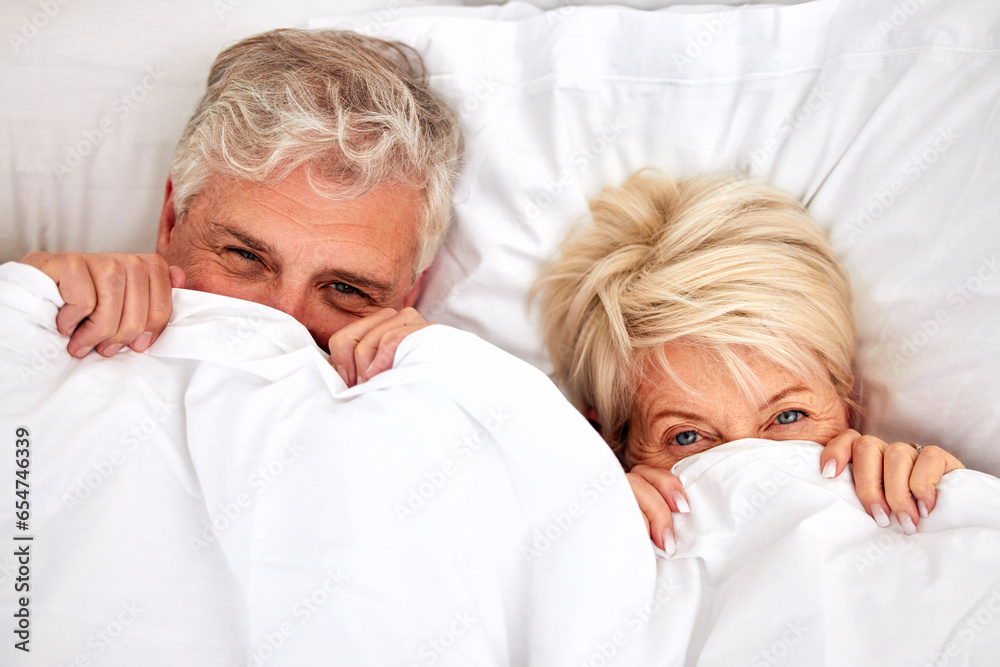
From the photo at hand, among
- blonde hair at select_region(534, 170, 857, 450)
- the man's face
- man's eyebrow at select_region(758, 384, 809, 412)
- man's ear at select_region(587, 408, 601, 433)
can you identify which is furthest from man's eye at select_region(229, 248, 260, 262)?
man's eyebrow at select_region(758, 384, 809, 412)

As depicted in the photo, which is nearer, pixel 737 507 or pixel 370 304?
pixel 737 507

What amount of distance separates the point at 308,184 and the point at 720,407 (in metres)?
0.89

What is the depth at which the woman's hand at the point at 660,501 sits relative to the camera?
1110 mm

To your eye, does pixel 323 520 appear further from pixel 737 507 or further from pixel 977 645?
→ pixel 977 645

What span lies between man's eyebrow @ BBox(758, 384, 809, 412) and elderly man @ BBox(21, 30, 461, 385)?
0.64 metres

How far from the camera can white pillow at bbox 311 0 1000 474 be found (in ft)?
4.27

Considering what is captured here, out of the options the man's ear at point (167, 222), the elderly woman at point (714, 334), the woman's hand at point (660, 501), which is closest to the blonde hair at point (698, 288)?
the elderly woman at point (714, 334)

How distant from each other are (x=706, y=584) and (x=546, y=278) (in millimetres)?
A: 778

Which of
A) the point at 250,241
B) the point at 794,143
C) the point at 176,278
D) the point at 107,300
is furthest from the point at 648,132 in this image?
the point at 107,300

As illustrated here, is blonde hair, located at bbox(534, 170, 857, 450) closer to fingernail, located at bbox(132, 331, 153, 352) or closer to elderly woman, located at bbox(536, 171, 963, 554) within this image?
elderly woman, located at bbox(536, 171, 963, 554)

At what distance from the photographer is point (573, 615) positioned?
3.08 feet

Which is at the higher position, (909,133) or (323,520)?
(909,133)

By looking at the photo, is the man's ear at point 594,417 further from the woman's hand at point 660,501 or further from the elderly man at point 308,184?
the elderly man at point 308,184

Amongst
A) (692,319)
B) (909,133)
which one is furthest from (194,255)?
(909,133)
